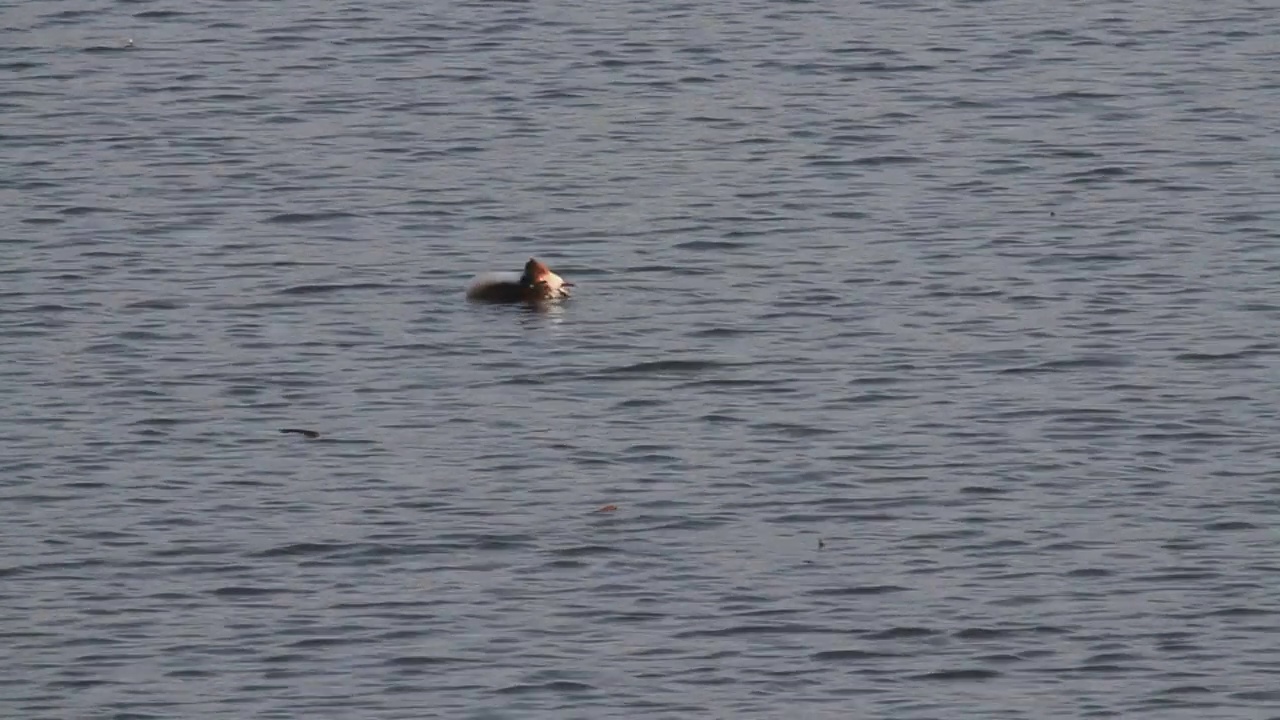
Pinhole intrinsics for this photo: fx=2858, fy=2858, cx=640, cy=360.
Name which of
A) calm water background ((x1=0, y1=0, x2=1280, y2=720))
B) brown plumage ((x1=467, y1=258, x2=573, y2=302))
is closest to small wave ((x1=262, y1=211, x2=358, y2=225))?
calm water background ((x1=0, y1=0, x2=1280, y2=720))

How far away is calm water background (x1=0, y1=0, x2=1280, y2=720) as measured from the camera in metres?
13.7

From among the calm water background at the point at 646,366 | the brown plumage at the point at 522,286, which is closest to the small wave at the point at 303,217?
the calm water background at the point at 646,366

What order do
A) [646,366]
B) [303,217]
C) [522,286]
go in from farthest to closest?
[303,217] < [522,286] < [646,366]

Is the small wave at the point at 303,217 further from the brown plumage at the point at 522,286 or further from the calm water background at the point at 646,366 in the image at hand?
the brown plumage at the point at 522,286

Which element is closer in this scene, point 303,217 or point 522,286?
point 522,286

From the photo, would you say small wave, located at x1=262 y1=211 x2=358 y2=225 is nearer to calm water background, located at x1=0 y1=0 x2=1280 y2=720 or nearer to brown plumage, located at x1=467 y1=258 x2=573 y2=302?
calm water background, located at x1=0 y1=0 x2=1280 y2=720

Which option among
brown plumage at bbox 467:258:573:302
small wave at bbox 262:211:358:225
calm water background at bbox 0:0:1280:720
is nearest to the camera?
calm water background at bbox 0:0:1280:720

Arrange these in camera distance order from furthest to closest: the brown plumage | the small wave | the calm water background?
1. the small wave
2. the brown plumage
3. the calm water background

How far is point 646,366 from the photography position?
18.2m

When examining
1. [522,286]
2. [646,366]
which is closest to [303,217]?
[522,286]

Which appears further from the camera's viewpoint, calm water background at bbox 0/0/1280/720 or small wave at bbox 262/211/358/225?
small wave at bbox 262/211/358/225

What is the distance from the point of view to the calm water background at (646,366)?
1370 cm

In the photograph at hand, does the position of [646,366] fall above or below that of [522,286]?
below

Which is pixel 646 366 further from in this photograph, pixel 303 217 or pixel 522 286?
pixel 303 217
